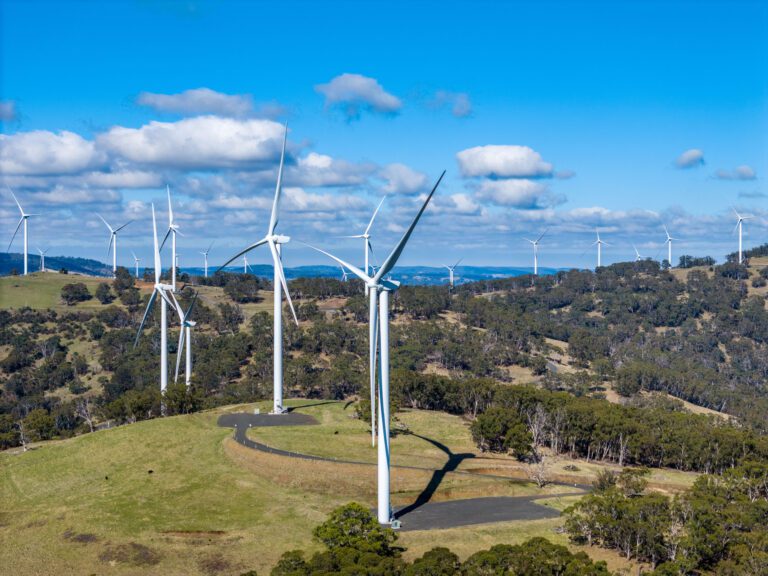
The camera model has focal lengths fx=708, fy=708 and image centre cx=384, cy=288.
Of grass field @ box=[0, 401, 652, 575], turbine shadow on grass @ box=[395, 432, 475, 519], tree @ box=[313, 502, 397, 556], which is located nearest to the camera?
tree @ box=[313, 502, 397, 556]

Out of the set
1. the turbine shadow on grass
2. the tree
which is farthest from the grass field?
the tree

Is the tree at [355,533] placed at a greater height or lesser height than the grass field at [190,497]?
greater

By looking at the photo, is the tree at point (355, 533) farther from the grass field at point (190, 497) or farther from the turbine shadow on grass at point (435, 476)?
the turbine shadow on grass at point (435, 476)

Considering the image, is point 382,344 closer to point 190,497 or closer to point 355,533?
point 355,533

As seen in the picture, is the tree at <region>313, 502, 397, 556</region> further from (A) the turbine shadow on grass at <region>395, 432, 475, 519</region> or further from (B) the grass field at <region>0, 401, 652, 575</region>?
(A) the turbine shadow on grass at <region>395, 432, 475, 519</region>

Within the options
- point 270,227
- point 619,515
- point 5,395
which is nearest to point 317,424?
point 270,227

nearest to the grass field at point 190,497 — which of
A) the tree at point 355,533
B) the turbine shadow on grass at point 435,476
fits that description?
the turbine shadow on grass at point 435,476
